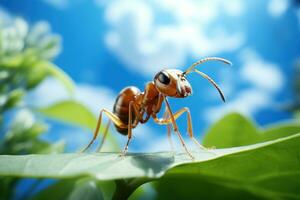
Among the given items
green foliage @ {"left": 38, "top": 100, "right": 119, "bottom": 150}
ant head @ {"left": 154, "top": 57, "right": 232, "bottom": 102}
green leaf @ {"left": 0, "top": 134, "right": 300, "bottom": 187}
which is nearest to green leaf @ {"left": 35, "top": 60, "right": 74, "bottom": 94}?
green foliage @ {"left": 38, "top": 100, "right": 119, "bottom": 150}

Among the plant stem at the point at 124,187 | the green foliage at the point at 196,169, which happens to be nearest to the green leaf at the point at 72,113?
the green foliage at the point at 196,169

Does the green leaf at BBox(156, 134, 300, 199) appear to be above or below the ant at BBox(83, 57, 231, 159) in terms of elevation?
below

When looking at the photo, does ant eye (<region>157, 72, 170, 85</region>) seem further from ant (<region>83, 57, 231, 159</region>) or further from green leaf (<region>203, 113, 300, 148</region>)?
green leaf (<region>203, 113, 300, 148</region>)

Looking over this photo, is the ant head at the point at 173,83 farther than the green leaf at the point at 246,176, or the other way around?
the ant head at the point at 173,83

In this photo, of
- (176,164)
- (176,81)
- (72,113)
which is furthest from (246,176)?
(72,113)

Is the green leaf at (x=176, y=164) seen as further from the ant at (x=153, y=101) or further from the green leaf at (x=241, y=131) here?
the ant at (x=153, y=101)

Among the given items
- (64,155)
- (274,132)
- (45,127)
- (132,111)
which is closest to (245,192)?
(274,132)

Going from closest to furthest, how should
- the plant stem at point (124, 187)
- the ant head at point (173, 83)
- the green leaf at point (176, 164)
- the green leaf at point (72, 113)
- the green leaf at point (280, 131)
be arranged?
the green leaf at point (176, 164), the plant stem at point (124, 187), the green leaf at point (280, 131), the ant head at point (173, 83), the green leaf at point (72, 113)

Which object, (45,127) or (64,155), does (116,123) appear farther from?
(64,155)
